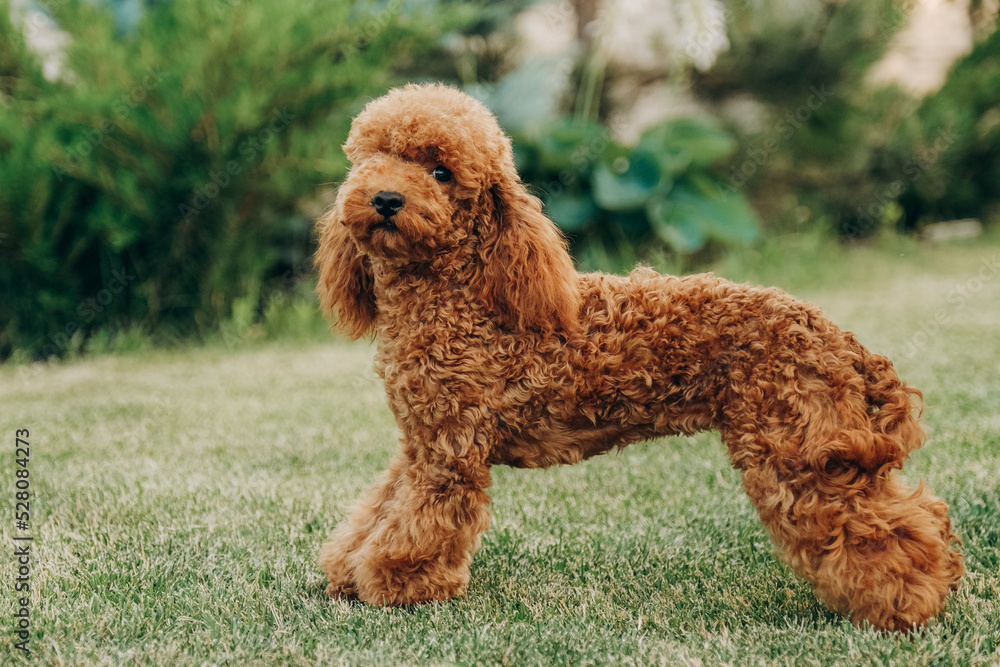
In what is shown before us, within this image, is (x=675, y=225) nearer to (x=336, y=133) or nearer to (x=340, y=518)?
(x=336, y=133)

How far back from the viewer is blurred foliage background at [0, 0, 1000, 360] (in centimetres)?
602

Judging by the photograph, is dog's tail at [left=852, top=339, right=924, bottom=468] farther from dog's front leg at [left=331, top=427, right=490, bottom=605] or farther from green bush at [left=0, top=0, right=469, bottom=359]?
green bush at [left=0, top=0, right=469, bottom=359]

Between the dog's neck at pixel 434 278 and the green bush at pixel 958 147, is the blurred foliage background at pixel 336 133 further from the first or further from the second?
the dog's neck at pixel 434 278

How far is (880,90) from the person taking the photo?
33.2 feet

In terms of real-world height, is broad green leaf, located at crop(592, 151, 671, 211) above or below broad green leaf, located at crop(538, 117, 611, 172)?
below

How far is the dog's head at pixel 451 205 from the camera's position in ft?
7.46

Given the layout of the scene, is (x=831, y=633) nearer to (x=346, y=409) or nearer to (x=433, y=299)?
(x=433, y=299)

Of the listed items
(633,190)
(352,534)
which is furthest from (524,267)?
(633,190)

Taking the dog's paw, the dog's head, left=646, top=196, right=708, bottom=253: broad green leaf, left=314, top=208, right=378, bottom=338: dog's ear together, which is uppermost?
the dog's head

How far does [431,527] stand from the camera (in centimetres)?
237

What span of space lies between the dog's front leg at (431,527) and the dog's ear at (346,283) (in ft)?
1.46

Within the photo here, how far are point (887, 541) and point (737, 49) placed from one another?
8.35m

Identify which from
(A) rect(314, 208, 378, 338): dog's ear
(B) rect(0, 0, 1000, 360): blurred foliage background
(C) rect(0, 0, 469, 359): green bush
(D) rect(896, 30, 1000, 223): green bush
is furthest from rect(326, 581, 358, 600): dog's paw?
(D) rect(896, 30, 1000, 223): green bush

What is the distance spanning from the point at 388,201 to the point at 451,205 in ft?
0.67
